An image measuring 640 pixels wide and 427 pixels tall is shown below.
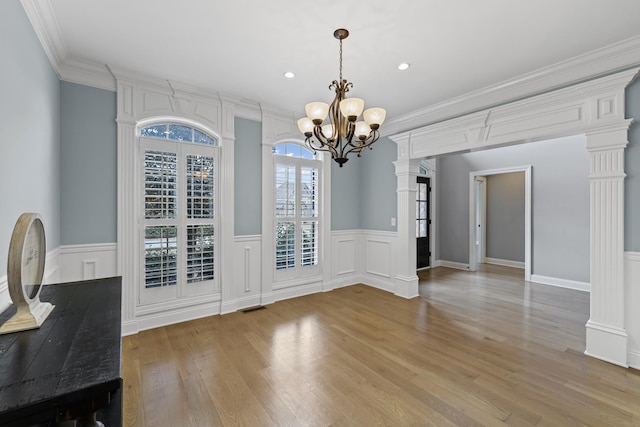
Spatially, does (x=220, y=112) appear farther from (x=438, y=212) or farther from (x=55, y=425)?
(x=438, y=212)

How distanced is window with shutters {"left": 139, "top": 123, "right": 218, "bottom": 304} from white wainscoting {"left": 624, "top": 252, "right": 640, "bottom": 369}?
14.3ft

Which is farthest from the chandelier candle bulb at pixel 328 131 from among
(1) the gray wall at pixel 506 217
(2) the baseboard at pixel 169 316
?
(1) the gray wall at pixel 506 217

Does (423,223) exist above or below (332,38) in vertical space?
below

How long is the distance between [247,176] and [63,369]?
323 centimetres

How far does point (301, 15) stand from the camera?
2.21m

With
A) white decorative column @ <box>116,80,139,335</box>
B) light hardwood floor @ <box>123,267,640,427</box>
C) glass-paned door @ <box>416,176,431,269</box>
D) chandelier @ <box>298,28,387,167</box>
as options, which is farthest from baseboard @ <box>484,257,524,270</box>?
white decorative column @ <box>116,80,139,335</box>

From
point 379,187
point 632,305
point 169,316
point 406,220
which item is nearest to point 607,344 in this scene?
point 632,305

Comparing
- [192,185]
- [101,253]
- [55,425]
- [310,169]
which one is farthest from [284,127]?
[55,425]

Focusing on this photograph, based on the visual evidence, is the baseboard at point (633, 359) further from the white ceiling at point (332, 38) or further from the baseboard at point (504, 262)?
the baseboard at point (504, 262)

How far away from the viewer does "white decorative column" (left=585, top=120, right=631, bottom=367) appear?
2604 mm

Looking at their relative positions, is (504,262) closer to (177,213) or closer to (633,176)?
(633,176)

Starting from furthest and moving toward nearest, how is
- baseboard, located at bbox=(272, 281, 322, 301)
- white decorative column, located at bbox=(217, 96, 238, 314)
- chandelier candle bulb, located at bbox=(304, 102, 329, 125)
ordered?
1. baseboard, located at bbox=(272, 281, 322, 301)
2. white decorative column, located at bbox=(217, 96, 238, 314)
3. chandelier candle bulb, located at bbox=(304, 102, 329, 125)

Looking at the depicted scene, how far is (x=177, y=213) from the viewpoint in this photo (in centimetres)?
350

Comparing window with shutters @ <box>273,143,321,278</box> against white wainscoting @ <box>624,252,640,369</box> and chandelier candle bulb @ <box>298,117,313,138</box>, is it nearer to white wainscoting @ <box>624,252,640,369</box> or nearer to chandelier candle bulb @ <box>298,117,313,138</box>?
chandelier candle bulb @ <box>298,117,313,138</box>
